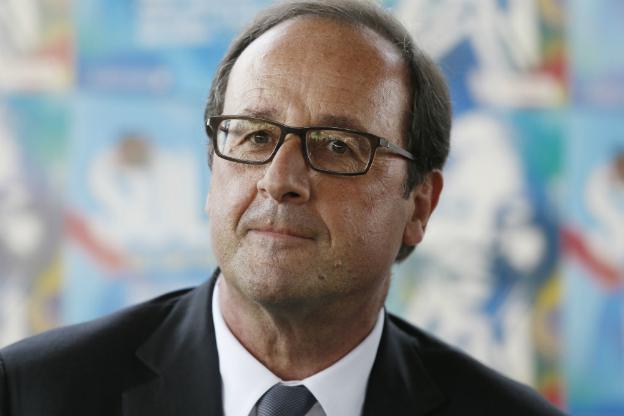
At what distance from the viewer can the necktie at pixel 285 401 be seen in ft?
5.47

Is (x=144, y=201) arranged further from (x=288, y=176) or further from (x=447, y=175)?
(x=288, y=176)

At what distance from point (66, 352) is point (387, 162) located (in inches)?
31.2

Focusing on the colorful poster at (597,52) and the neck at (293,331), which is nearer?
the neck at (293,331)

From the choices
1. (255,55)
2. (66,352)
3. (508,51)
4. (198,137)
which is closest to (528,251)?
(508,51)

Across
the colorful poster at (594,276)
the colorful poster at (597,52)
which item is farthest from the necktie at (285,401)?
the colorful poster at (597,52)

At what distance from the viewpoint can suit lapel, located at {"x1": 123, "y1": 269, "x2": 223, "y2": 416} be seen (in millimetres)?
1671

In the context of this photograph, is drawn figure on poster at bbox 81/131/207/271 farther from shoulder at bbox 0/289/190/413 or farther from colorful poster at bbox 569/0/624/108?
colorful poster at bbox 569/0/624/108

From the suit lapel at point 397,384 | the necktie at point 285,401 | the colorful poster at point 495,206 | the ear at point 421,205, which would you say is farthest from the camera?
the colorful poster at point 495,206

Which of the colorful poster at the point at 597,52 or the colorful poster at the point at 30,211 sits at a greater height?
the colorful poster at the point at 597,52

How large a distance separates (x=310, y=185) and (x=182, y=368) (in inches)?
19.0

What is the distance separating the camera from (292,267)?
1.58 m

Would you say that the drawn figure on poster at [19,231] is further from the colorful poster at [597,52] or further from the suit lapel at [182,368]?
the colorful poster at [597,52]

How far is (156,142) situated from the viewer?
2.99 metres

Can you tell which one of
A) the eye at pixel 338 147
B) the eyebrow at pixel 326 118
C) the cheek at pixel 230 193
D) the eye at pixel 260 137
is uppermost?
the eyebrow at pixel 326 118
